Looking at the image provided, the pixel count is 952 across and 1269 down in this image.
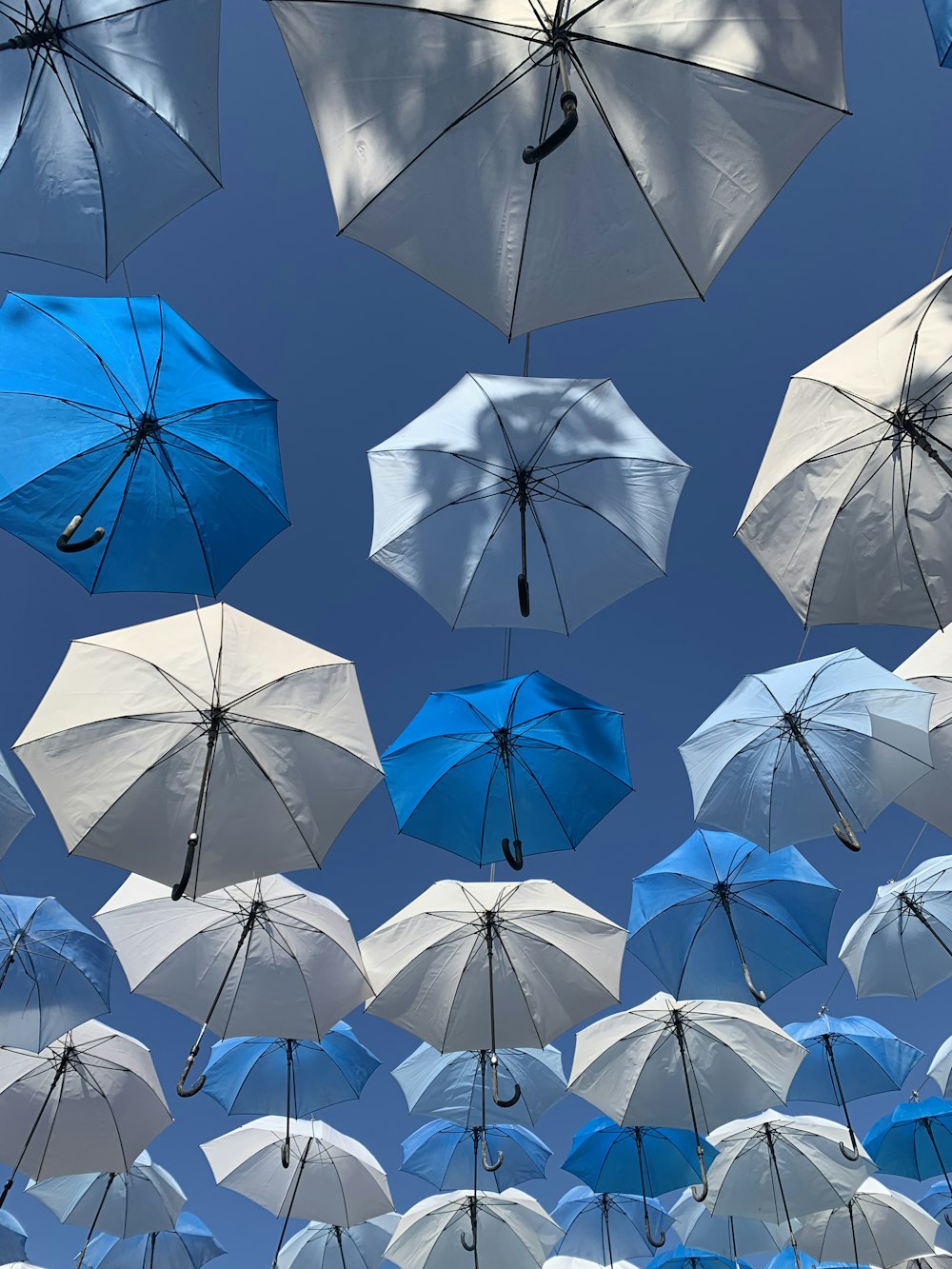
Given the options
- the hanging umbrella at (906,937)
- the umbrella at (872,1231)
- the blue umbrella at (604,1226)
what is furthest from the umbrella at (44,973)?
the umbrella at (872,1231)

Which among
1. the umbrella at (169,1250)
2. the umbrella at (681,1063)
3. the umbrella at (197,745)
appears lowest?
the umbrella at (169,1250)

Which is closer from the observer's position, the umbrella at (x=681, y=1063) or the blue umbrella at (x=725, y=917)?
the blue umbrella at (x=725, y=917)

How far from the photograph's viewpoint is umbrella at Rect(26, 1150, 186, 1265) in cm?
1321

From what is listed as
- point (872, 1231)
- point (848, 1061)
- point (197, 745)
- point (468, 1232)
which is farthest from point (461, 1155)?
point (197, 745)

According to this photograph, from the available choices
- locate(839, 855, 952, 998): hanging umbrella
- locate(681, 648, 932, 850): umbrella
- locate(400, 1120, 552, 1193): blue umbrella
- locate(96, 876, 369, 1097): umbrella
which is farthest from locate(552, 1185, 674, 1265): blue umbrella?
locate(681, 648, 932, 850): umbrella

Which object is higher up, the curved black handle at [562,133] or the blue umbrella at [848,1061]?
the curved black handle at [562,133]

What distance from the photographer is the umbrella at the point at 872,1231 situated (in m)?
14.1

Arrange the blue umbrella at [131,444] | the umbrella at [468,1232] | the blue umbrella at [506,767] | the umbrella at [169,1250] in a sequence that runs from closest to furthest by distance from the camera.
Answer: the blue umbrella at [131,444] → the blue umbrella at [506,767] → the umbrella at [468,1232] → the umbrella at [169,1250]

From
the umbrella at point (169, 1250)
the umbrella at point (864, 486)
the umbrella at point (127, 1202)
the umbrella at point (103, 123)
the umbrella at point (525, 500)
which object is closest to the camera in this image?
the umbrella at point (103, 123)

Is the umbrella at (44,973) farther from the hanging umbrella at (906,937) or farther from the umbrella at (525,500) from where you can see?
the hanging umbrella at (906,937)

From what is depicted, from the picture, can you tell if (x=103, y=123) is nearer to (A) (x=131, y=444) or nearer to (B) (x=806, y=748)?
(A) (x=131, y=444)

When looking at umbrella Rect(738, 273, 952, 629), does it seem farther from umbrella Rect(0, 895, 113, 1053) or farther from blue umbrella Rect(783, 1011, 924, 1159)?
umbrella Rect(0, 895, 113, 1053)

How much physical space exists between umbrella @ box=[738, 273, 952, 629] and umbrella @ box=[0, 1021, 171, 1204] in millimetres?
9777

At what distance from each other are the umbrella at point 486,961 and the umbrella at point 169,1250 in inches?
316
